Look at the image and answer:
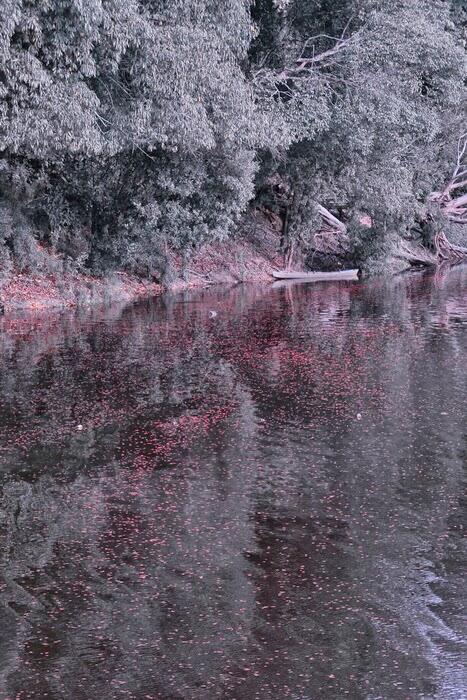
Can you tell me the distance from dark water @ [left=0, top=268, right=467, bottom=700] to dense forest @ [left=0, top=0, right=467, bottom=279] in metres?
5.71

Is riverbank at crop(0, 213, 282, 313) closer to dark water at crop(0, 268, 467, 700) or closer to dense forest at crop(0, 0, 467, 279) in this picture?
dense forest at crop(0, 0, 467, 279)

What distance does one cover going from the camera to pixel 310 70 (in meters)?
28.1

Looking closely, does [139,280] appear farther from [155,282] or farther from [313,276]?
[313,276]

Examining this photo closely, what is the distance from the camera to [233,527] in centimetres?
741

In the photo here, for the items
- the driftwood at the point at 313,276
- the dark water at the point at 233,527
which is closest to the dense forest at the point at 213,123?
the driftwood at the point at 313,276

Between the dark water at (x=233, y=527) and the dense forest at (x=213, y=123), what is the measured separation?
5.71 metres

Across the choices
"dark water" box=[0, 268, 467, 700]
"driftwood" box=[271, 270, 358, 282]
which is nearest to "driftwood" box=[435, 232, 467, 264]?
"driftwood" box=[271, 270, 358, 282]

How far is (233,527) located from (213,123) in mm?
→ 16129

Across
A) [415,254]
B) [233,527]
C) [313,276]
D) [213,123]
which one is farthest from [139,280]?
[233,527]

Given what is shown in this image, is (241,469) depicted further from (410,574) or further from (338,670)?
(338,670)

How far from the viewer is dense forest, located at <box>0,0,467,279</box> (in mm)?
17312

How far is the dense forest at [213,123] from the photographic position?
56.8 ft

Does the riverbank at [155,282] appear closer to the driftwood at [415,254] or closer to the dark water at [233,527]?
the driftwood at [415,254]

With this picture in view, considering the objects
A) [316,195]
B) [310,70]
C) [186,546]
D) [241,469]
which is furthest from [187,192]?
[186,546]
